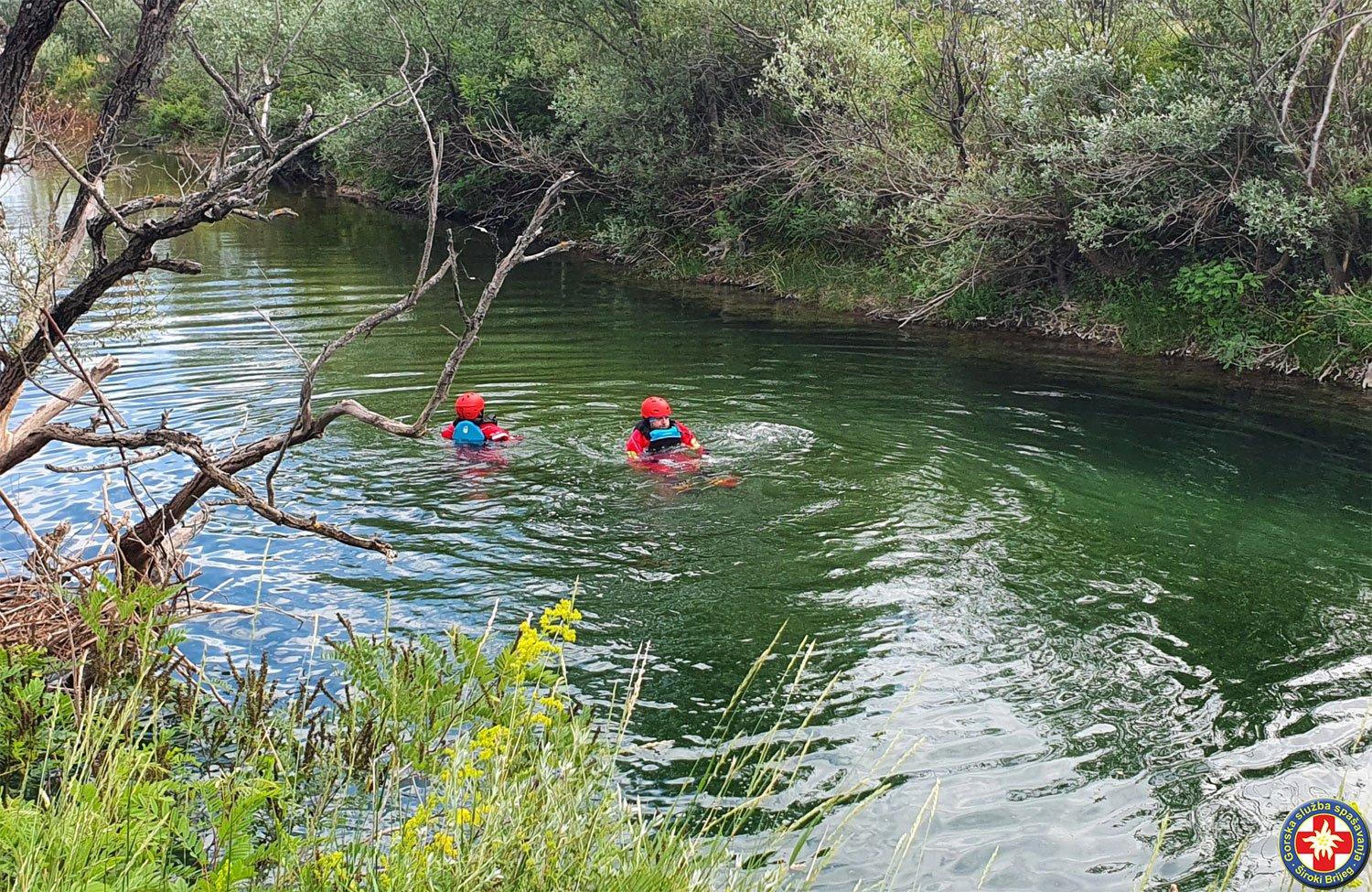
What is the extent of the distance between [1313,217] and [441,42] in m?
20.4

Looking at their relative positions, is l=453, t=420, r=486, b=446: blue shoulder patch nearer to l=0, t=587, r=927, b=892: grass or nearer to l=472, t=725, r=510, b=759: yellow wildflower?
l=0, t=587, r=927, b=892: grass

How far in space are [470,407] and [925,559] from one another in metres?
5.31

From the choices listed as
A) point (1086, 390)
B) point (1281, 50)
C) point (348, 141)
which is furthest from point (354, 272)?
Answer: point (1281, 50)

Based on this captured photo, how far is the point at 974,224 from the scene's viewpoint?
19.0m

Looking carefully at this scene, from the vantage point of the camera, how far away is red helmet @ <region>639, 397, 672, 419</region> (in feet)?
39.1

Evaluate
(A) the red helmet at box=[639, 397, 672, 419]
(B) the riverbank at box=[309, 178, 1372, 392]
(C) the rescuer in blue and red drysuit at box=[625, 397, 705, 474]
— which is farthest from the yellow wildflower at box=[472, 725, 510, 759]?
(B) the riverbank at box=[309, 178, 1372, 392]

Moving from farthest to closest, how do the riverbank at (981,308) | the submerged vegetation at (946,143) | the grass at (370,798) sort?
the riverbank at (981,308) → the submerged vegetation at (946,143) → the grass at (370,798)

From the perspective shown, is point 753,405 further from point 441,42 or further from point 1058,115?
point 441,42

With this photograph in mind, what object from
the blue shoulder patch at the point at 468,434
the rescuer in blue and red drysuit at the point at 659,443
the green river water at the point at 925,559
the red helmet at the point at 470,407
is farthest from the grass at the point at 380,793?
the red helmet at the point at 470,407

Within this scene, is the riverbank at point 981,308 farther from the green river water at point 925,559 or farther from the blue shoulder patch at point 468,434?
the blue shoulder patch at point 468,434

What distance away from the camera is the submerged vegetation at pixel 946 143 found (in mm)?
16266

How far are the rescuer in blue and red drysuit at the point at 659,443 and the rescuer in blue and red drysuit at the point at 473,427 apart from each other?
1543 mm

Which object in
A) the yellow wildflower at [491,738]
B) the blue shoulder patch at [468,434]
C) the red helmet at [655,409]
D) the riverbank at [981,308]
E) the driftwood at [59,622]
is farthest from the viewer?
the riverbank at [981,308]

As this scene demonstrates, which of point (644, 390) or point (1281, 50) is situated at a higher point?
point (1281, 50)
